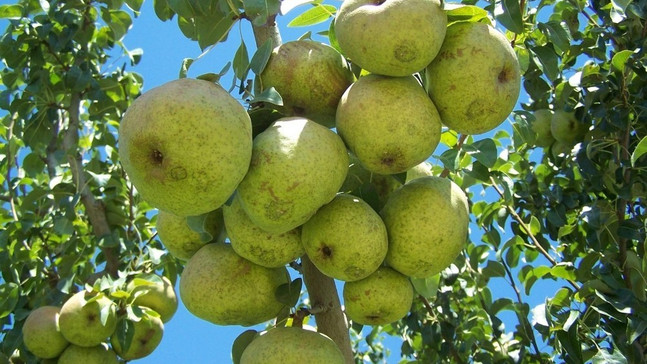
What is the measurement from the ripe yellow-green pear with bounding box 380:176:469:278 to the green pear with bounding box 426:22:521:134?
190 mm

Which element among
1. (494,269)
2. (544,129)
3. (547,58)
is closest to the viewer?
(547,58)

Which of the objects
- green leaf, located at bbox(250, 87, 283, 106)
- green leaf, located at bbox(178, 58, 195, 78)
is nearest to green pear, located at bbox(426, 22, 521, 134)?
green leaf, located at bbox(250, 87, 283, 106)

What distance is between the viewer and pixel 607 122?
309cm

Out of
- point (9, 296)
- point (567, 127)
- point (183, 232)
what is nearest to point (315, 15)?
point (183, 232)

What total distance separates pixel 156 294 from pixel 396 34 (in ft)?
7.43

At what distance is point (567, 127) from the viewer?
3.48m

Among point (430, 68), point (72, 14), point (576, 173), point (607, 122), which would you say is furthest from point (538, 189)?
point (72, 14)

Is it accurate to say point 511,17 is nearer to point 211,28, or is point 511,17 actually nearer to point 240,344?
point 211,28

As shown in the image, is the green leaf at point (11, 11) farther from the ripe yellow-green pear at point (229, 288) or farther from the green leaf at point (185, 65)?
the ripe yellow-green pear at point (229, 288)

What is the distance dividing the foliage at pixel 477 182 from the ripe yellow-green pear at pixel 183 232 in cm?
37

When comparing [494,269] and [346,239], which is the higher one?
[346,239]

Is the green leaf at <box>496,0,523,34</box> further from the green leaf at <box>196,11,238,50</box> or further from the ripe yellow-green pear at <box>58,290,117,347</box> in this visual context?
the ripe yellow-green pear at <box>58,290,117,347</box>

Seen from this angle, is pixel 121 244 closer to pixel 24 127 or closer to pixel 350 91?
pixel 24 127

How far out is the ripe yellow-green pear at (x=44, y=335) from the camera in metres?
3.45
